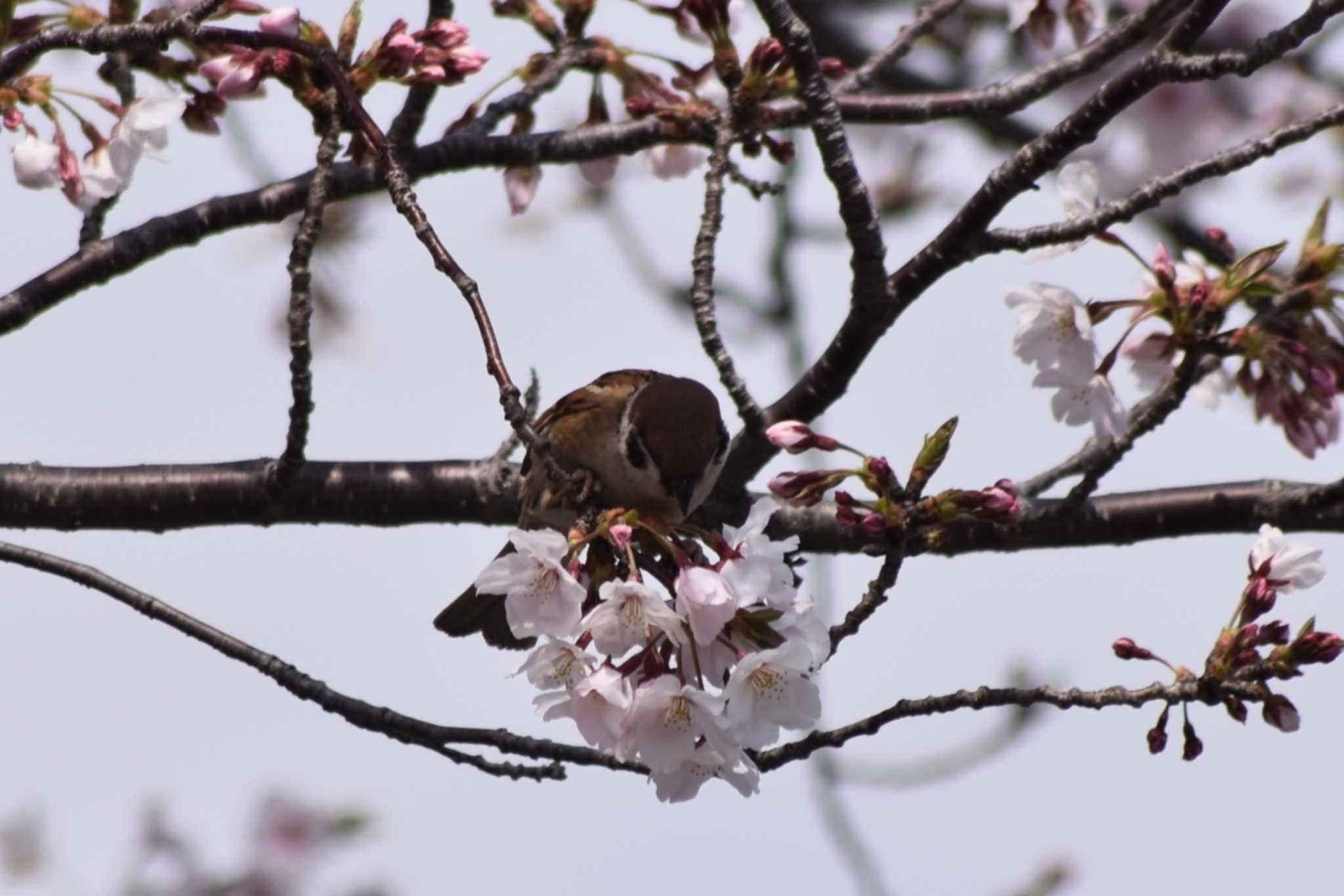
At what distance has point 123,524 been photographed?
419cm

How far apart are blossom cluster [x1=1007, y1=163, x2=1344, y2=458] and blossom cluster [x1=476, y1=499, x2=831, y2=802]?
1.12 meters

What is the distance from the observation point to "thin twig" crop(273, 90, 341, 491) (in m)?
3.15

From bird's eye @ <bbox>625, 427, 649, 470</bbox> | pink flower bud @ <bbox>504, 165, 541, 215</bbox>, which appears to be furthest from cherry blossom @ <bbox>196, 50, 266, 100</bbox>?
bird's eye @ <bbox>625, 427, 649, 470</bbox>

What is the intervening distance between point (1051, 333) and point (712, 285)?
728 millimetres

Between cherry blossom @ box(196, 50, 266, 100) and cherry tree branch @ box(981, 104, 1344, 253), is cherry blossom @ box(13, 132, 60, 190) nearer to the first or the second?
cherry blossom @ box(196, 50, 266, 100)

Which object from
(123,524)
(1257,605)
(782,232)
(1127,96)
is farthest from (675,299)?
(1257,605)

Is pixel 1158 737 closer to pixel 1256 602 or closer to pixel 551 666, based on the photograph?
pixel 1256 602

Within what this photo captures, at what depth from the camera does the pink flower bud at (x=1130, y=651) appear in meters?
→ 2.80

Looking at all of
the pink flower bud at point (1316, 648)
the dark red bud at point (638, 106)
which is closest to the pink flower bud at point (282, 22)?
the dark red bud at point (638, 106)

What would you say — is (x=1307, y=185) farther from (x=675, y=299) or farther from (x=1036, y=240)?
(x=1036, y=240)

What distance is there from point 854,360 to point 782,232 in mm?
2108

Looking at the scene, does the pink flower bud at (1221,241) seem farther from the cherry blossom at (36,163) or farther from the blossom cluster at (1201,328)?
the cherry blossom at (36,163)

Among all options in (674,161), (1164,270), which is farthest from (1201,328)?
(674,161)

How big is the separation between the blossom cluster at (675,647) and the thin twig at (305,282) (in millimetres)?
800
